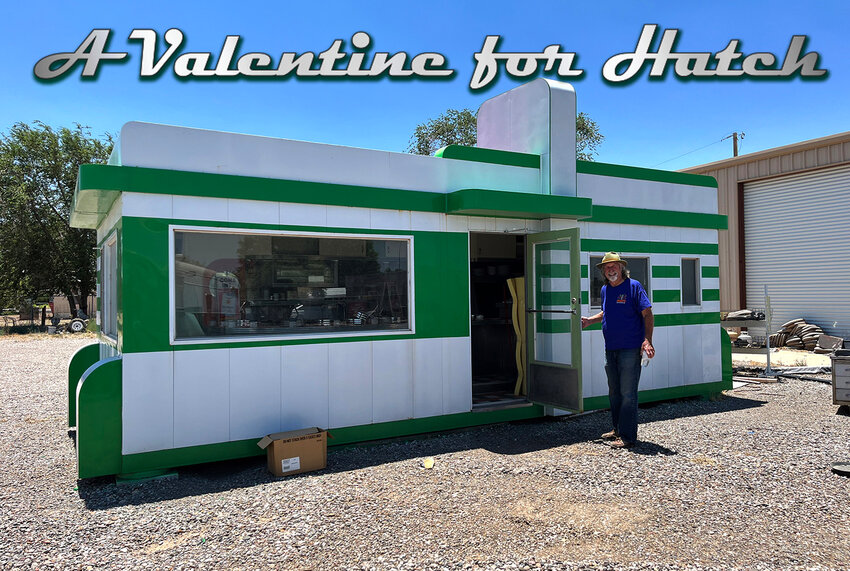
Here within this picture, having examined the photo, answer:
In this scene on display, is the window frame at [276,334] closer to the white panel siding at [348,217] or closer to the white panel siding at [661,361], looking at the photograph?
the white panel siding at [348,217]

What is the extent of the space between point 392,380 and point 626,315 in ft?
8.51

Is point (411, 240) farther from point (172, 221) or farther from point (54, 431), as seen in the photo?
point (54, 431)

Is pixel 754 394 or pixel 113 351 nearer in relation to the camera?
pixel 113 351

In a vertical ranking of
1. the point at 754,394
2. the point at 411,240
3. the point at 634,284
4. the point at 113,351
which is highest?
the point at 411,240

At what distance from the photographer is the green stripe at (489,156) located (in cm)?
704

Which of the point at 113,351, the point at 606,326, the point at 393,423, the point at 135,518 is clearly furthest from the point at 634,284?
the point at 113,351

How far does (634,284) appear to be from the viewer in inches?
247

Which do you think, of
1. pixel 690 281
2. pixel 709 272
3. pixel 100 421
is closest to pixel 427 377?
pixel 100 421

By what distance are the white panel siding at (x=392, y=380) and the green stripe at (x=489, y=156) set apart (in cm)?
230

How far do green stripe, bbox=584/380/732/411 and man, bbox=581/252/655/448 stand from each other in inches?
57.9

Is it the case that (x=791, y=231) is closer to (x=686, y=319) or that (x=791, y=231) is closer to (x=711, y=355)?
(x=711, y=355)

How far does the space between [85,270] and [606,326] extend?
27.5 metres

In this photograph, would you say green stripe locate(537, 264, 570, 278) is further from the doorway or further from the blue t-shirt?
the doorway

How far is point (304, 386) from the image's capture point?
235 inches
